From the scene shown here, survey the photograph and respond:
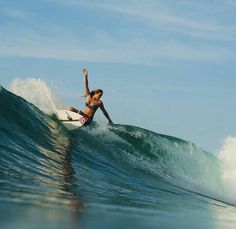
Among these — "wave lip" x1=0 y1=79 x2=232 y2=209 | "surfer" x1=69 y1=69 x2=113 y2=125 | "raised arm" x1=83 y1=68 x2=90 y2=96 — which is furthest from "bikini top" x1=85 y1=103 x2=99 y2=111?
"wave lip" x1=0 y1=79 x2=232 y2=209

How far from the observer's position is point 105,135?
17.0m

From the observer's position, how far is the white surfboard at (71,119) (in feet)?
50.2

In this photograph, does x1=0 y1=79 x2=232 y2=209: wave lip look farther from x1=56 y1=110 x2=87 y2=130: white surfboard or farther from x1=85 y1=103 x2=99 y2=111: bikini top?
x1=85 y1=103 x2=99 y2=111: bikini top

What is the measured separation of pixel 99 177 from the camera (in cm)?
1002

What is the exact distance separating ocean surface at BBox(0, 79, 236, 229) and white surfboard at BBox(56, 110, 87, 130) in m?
0.23

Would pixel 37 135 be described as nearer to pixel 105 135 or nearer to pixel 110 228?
pixel 105 135

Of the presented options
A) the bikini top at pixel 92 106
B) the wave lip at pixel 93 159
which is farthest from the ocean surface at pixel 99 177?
the bikini top at pixel 92 106

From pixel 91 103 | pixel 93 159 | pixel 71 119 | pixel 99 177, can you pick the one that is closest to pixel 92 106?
pixel 91 103

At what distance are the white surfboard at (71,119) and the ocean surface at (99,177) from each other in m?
0.23

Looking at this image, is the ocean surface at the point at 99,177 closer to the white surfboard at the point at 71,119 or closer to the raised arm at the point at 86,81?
the white surfboard at the point at 71,119

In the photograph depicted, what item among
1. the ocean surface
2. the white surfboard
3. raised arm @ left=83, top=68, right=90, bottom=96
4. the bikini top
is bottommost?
the ocean surface

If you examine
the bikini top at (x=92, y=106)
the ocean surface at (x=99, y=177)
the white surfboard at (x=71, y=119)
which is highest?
the bikini top at (x=92, y=106)

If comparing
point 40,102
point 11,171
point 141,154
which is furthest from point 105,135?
point 11,171

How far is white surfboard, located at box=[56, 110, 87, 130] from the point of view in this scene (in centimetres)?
1531
